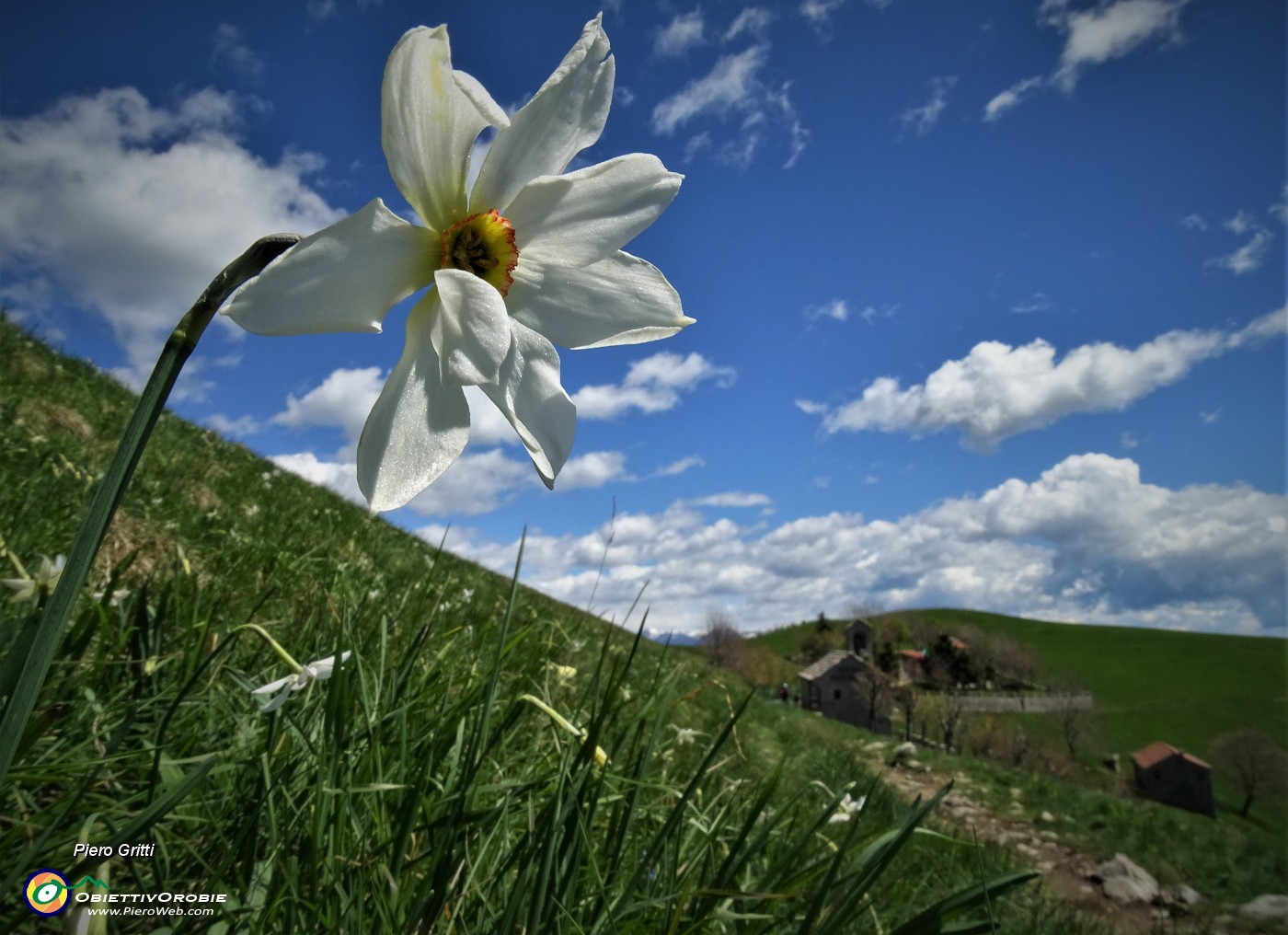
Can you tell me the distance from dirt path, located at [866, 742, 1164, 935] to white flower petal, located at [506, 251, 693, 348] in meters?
9.51

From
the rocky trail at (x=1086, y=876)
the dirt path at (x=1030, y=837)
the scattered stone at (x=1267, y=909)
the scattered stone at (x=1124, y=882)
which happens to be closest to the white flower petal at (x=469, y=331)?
the dirt path at (x=1030, y=837)

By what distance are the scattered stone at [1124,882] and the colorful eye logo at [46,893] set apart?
15663 millimetres

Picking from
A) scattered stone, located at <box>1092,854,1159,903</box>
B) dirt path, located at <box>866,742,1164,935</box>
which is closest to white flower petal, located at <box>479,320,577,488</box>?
dirt path, located at <box>866,742,1164,935</box>

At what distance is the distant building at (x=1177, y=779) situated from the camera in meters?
53.6

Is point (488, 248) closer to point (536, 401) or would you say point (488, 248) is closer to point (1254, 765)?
point (536, 401)

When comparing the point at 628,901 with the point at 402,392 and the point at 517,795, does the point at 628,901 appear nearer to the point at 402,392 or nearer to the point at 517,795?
the point at 517,795

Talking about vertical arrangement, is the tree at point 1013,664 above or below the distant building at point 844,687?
above

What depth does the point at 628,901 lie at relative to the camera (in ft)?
4.65

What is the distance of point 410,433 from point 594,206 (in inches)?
15.3

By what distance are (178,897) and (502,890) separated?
62 cm

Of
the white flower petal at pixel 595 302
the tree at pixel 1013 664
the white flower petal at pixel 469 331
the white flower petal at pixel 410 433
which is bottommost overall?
the white flower petal at pixel 410 433

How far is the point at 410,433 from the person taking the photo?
82cm

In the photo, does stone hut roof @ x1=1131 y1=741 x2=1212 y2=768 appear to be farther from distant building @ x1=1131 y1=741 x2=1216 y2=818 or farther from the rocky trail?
the rocky trail

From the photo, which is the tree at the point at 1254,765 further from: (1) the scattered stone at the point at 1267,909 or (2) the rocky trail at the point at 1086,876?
(1) the scattered stone at the point at 1267,909
